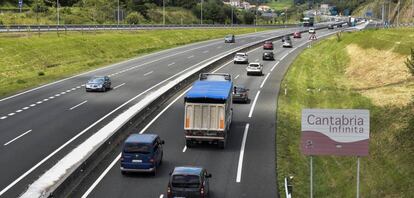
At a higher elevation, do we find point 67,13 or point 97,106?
point 67,13

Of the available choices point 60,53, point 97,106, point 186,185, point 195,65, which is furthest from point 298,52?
point 186,185

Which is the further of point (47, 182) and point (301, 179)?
point (301, 179)

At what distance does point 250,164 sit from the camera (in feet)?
103

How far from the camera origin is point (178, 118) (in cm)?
4262

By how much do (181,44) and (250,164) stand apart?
8307cm

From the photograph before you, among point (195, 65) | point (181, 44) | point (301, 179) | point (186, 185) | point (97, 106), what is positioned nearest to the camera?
point (186, 185)

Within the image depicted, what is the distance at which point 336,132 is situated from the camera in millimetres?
23250

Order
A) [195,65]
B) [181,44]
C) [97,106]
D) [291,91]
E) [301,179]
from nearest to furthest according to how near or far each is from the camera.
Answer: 1. [301,179]
2. [97,106]
3. [291,91]
4. [195,65]
5. [181,44]

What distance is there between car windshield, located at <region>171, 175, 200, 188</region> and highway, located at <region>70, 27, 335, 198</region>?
217 centimetres

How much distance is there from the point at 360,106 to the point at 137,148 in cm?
2705

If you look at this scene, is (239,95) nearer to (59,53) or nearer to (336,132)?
(336,132)

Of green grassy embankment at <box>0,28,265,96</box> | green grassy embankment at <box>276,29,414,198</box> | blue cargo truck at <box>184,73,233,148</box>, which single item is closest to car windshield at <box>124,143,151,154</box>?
blue cargo truck at <box>184,73,233,148</box>

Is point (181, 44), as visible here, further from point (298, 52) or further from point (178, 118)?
point (178, 118)

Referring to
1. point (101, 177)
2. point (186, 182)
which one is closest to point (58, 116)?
point (101, 177)
